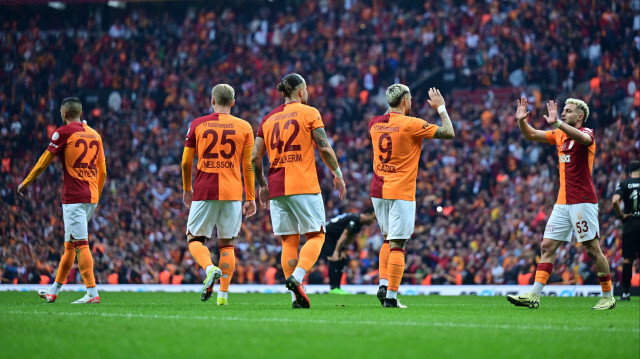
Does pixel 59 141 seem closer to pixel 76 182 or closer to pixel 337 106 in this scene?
pixel 76 182

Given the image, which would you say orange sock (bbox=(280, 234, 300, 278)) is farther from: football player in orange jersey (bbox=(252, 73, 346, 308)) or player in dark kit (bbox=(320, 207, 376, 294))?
player in dark kit (bbox=(320, 207, 376, 294))

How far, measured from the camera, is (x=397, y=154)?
9.70m

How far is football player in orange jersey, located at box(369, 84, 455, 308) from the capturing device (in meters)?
9.44

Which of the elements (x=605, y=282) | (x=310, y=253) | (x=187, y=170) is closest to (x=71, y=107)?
(x=187, y=170)

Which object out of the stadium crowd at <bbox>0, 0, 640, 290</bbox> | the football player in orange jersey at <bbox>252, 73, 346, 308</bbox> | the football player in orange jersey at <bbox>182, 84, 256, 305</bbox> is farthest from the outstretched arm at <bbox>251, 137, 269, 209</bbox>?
the stadium crowd at <bbox>0, 0, 640, 290</bbox>

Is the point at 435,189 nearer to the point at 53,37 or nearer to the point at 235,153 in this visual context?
the point at 235,153

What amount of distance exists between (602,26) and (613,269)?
956 cm

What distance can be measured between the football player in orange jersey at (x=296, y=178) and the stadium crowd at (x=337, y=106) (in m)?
11.5

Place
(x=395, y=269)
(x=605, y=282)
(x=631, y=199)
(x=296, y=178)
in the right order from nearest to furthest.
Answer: (x=296, y=178), (x=395, y=269), (x=605, y=282), (x=631, y=199)

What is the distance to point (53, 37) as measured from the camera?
105ft

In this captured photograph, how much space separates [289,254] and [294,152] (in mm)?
1167

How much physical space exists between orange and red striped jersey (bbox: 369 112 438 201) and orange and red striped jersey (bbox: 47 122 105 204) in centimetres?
392

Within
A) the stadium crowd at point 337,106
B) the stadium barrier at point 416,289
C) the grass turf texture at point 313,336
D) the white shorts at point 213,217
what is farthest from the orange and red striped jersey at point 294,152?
the stadium crowd at point 337,106

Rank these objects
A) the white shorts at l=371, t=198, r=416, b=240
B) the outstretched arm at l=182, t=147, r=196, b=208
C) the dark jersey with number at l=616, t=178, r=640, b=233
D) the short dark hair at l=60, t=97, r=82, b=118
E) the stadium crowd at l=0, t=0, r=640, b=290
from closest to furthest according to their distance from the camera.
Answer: the white shorts at l=371, t=198, r=416, b=240, the outstretched arm at l=182, t=147, r=196, b=208, the short dark hair at l=60, t=97, r=82, b=118, the dark jersey with number at l=616, t=178, r=640, b=233, the stadium crowd at l=0, t=0, r=640, b=290
